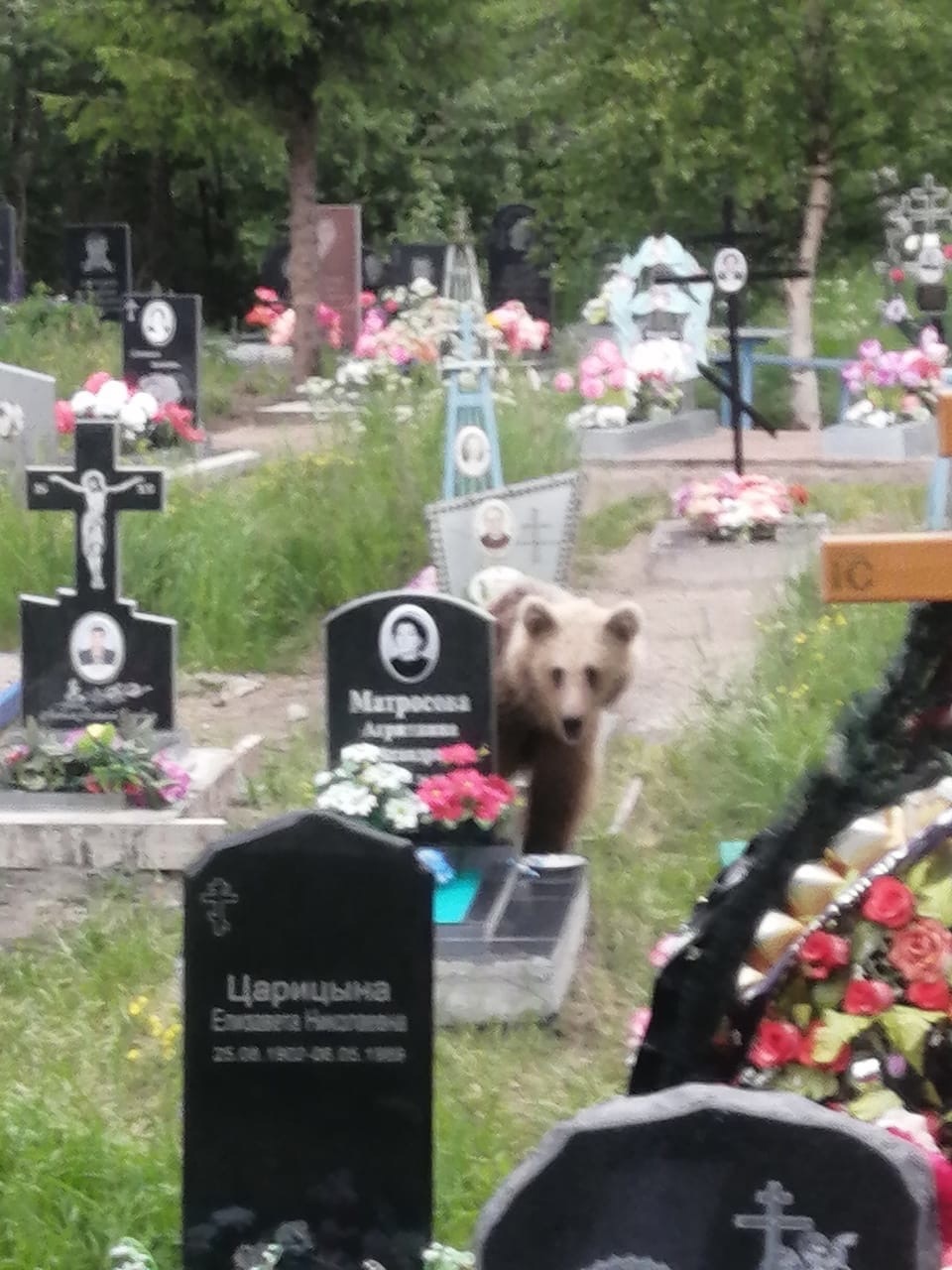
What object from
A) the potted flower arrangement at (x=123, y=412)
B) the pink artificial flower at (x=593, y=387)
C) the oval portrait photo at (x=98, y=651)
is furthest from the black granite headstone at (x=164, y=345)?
the oval portrait photo at (x=98, y=651)

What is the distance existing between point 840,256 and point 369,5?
14.6ft

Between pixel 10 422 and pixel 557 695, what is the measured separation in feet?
21.7

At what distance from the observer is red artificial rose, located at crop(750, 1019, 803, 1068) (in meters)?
2.42

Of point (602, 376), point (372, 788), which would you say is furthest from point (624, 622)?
point (602, 376)

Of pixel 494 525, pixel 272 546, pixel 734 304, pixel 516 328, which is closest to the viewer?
pixel 494 525

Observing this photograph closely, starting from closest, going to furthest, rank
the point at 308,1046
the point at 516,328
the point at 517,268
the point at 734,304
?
1. the point at 308,1046
2. the point at 734,304
3. the point at 516,328
4. the point at 517,268

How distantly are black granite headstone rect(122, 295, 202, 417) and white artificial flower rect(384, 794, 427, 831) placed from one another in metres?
9.45

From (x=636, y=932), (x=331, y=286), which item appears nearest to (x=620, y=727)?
(x=636, y=932)

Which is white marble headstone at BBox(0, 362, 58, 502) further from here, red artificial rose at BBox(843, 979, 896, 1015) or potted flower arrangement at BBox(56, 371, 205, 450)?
red artificial rose at BBox(843, 979, 896, 1015)

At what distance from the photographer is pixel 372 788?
5.33m

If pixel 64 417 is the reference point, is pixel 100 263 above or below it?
above

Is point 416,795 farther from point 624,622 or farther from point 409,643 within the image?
point 624,622

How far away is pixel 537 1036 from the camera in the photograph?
4.72 m

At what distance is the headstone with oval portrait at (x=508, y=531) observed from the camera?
798cm
